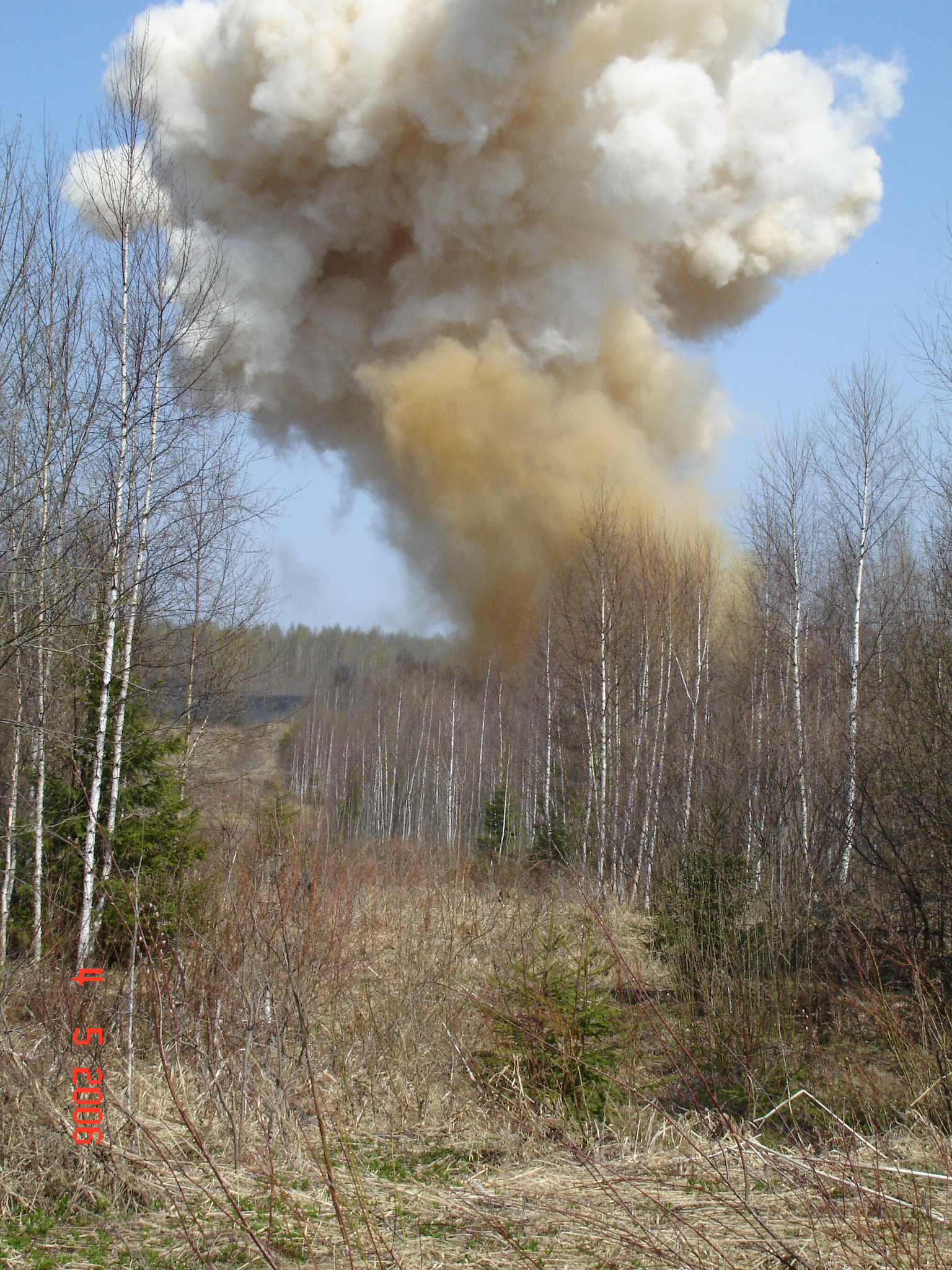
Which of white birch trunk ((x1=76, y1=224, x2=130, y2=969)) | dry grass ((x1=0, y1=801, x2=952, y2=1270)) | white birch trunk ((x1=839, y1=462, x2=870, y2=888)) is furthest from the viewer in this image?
white birch trunk ((x1=839, y1=462, x2=870, y2=888))

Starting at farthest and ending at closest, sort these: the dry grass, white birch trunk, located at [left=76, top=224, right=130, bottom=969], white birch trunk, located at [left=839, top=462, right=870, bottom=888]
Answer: white birch trunk, located at [left=839, top=462, right=870, bottom=888], white birch trunk, located at [left=76, top=224, right=130, bottom=969], the dry grass

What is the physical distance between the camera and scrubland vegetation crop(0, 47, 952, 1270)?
3.20 metres

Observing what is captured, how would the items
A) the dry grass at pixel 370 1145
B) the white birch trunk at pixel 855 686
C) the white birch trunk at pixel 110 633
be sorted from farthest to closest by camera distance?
the white birch trunk at pixel 855 686
the white birch trunk at pixel 110 633
the dry grass at pixel 370 1145

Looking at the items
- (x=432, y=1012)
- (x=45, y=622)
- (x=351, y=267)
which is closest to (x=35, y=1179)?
(x=432, y=1012)

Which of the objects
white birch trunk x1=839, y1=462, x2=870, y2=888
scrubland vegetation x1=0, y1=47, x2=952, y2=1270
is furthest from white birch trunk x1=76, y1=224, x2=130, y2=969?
white birch trunk x1=839, y1=462, x2=870, y2=888

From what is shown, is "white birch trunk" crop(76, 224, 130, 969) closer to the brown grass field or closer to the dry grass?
the brown grass field

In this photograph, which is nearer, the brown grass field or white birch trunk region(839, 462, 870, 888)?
the brown grass field

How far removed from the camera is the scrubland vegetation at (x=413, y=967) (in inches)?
126

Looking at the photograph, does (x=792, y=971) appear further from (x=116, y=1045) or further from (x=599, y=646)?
(x=599, y=646)

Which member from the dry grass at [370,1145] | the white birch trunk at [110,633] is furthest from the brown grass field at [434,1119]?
the white birch trunk at [110,633]

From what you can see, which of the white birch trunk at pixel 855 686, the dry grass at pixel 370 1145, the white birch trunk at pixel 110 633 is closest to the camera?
the dry grass at pixel 370 1145

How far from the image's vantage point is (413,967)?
6543 millimetres

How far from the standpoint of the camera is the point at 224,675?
14891 millimetres

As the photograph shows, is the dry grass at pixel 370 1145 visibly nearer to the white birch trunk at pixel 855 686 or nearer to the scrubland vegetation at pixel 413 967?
the scrubland vegetation at pixel 413 967
